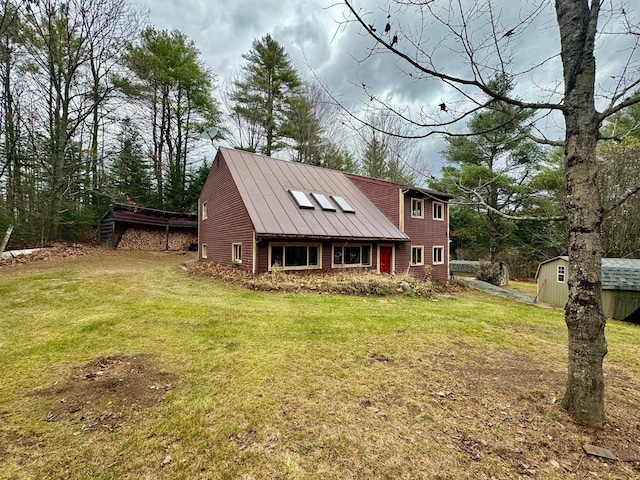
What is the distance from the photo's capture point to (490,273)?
1948 cm

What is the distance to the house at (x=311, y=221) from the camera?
1139 centimetres

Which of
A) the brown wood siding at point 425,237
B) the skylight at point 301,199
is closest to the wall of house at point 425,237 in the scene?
Answer: the brown wood siding at point 425,237

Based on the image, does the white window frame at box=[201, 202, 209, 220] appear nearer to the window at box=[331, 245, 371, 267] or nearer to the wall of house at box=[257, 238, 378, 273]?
the wall of house at box=[257, 238, 378, 273]

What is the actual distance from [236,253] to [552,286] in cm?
1596

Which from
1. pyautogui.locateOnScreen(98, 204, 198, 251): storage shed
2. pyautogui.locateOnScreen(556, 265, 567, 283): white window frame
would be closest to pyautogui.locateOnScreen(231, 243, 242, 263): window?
pyautogui.locateOnScreen(98, 204, 198, 251): storage shed

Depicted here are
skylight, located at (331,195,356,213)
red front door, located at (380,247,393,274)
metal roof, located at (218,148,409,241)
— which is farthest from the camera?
red front door, located at (380,247,393,274)

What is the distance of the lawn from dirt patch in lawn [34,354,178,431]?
0.06ft

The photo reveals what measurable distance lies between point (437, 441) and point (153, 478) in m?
2.01

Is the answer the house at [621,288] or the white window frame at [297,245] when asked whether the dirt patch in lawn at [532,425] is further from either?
the house at [621,288]

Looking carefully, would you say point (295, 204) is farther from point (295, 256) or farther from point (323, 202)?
point (295, 256)

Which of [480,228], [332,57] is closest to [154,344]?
[332,57]

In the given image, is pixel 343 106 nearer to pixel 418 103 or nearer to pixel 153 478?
pixel 418 103

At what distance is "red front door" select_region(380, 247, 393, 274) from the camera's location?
47.3 feet

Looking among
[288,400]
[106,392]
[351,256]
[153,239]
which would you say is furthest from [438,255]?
[153,239]
